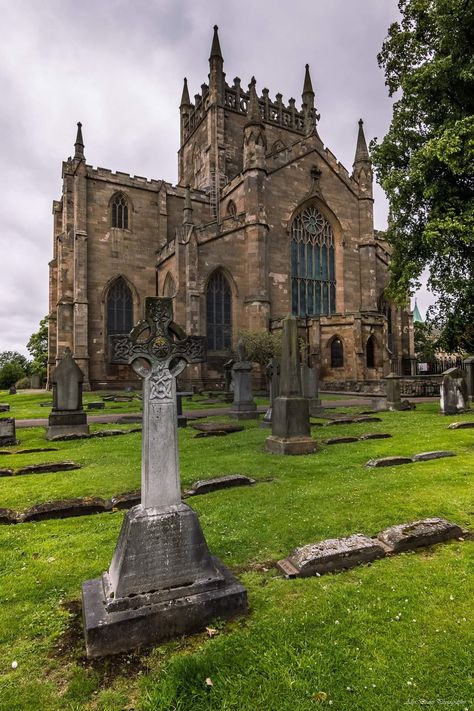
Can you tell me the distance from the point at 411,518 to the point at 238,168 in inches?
1513

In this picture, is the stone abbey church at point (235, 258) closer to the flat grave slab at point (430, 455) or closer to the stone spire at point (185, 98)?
the stone spire at point (185, 98)

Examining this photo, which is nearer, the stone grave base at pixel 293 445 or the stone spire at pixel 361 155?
the stone grave base at pixel 293 445

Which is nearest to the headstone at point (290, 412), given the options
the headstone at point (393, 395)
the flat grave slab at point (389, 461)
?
the flat grave slab at point (389, 461)

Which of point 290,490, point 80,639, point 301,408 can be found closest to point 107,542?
point 80,639

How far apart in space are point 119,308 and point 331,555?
95.8 feet

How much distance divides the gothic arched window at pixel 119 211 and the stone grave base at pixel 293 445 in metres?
26.9

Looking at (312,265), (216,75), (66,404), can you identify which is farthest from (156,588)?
(216,75)

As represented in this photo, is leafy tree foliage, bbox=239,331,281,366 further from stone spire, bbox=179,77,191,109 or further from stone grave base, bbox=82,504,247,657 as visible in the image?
stone spire, bbox=179,77,191,109

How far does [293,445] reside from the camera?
8.73 meters

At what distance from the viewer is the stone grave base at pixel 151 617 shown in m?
2.65

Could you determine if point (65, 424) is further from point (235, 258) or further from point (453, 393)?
point (235, 258)

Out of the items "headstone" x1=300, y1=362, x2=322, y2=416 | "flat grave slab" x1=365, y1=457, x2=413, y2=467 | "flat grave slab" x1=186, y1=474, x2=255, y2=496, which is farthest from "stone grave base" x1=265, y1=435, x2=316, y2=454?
"headstone" x1=300, y1=362, x2=322, y2=416

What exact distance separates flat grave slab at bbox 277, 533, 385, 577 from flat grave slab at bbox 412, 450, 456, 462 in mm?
4080

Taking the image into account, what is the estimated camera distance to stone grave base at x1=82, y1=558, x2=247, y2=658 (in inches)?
104
